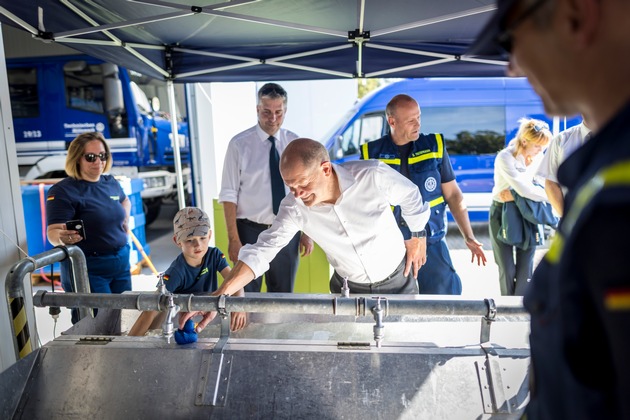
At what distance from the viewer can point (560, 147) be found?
11.2 ft

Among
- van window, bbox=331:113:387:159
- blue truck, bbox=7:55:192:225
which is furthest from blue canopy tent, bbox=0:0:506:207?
van window, bbox=331:113:387:159

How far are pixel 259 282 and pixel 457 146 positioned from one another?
5.69 meters

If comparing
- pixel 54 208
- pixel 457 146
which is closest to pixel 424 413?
pixel 54 208

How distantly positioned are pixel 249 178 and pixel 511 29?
3423mm

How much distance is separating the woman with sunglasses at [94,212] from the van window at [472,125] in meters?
6.01

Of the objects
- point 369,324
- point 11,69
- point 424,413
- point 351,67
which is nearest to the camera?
point 424,413

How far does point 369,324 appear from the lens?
2275mm

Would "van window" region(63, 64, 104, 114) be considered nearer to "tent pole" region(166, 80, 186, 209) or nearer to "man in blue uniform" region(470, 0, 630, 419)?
"tent pole" region(166, 80, 186, 209)

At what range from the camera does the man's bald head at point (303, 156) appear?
2.32 meters

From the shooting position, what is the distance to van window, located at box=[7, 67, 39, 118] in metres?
8.00

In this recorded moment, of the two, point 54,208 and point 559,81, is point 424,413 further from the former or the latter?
point 54,208

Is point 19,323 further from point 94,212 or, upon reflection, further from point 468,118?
point 468,118

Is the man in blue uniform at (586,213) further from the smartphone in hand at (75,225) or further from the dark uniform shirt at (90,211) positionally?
the dark uniform shirt at (90,211)

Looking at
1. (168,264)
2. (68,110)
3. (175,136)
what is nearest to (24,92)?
(68,110)
